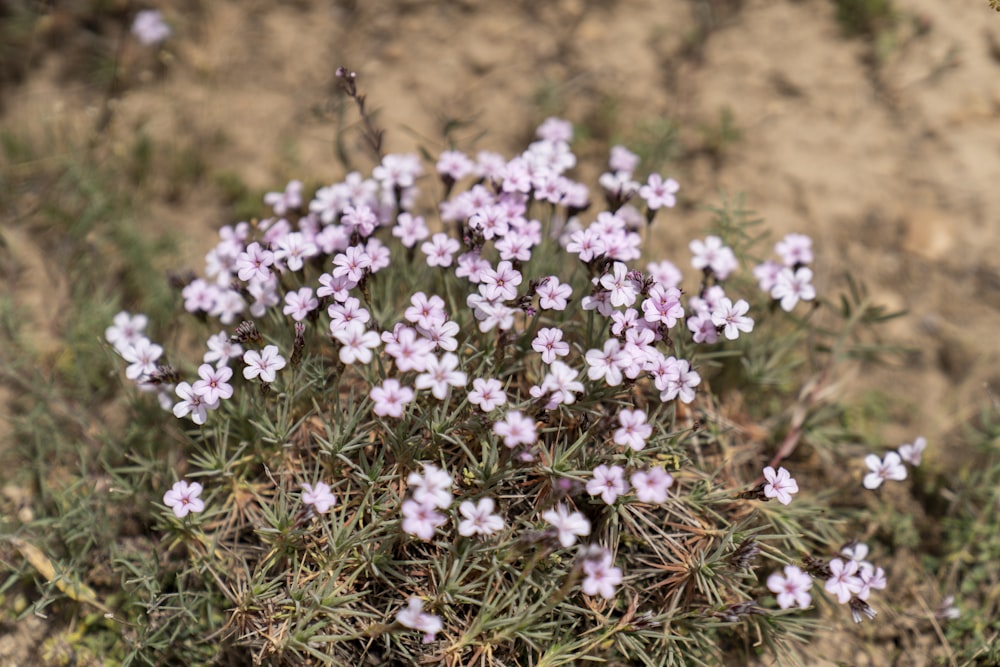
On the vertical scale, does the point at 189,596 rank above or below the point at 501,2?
below

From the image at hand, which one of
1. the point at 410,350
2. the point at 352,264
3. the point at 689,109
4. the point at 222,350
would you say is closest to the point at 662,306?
the point at 410,350

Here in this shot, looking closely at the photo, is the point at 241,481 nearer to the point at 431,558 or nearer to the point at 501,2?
the point at 431,558

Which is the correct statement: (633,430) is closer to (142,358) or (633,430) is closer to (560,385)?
(560,385)

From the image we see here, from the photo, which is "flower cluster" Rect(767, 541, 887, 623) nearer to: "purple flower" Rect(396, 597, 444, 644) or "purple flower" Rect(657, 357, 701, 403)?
"purple flower" Rect(657, 357, 701, 403)

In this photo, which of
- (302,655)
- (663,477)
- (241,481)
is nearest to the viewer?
(663,477)

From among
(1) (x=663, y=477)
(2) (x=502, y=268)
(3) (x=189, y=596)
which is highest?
(2) (x=502, y=268)

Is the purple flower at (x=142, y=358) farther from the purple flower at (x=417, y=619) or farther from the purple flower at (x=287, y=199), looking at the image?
the purple flower at (x=417, y=619)

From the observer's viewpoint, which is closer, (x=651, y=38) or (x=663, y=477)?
(x=663, y=477)

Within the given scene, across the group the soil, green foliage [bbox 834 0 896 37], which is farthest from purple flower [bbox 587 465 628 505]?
green foliage [bbox 834 0 896 37]

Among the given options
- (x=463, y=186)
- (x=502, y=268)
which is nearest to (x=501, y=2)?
(x=463, y=186)
